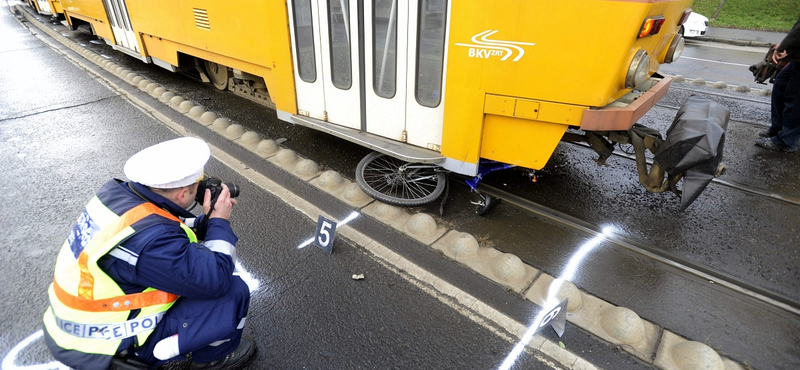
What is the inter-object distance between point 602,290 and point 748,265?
136 centimetres

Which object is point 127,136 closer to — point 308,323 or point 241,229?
point 241,229

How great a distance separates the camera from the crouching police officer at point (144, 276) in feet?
5.31

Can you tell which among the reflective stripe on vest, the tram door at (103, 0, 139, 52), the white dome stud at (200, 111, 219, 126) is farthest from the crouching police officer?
the tram door at (103, 0, 139, 52)

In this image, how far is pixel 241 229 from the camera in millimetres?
3523

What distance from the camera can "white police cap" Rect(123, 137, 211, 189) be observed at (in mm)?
1739

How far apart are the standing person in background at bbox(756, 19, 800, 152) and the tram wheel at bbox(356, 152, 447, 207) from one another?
460 centimetres

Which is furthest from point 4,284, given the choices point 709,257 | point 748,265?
point 748,265

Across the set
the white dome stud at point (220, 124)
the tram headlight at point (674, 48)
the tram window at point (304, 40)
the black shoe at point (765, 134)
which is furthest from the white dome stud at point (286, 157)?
the black shoe at point (765, 134)

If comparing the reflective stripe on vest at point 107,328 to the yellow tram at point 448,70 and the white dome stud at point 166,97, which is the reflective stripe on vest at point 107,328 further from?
the white dome stud at point 166,97

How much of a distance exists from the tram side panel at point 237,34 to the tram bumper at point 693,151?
3.71m

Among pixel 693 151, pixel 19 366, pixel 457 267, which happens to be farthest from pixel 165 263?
pixel 693 151

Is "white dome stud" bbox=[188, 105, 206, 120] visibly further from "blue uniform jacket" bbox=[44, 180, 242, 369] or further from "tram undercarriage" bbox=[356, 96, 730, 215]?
"blue uniform jacket" bbox=[44, 180, 242, 369]

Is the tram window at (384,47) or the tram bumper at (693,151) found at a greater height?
the tram window at (384,47)

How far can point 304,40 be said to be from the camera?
13.7 feet
